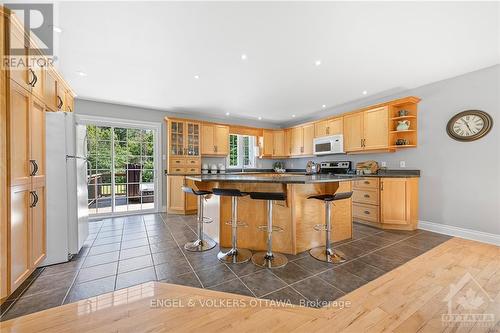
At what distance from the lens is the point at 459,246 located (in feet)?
8.85

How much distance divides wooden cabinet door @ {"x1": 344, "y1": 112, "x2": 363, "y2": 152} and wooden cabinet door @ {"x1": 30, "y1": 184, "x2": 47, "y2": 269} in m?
4.82

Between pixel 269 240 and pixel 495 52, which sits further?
pixel 495 52

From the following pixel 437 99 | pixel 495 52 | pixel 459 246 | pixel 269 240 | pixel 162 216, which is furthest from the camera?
pixel 162 216

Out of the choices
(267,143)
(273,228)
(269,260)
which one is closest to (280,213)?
(273,228)

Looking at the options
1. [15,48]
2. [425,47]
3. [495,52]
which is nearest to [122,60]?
[15,48]

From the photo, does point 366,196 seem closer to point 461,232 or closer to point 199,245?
point 461,232

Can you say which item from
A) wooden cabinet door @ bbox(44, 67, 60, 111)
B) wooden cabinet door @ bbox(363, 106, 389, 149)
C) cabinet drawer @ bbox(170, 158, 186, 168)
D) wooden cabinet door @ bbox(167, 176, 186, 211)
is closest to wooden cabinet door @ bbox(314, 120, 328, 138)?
wooden cabinet door @ bbox(363, 106, 389, 149)

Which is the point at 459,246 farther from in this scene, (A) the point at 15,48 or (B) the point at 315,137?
(A) the point at 15,48

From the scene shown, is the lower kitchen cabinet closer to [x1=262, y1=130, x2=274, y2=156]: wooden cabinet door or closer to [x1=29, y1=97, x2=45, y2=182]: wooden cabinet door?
[x1=262, y1=130, x2=274, y2=156]: wooden cabinet door

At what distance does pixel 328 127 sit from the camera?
4797 mm

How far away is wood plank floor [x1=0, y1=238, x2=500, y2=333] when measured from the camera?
135 cm

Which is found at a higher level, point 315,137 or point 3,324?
point 315,137

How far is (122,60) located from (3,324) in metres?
2.73

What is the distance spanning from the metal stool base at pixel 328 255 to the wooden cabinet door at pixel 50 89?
11.6ft
